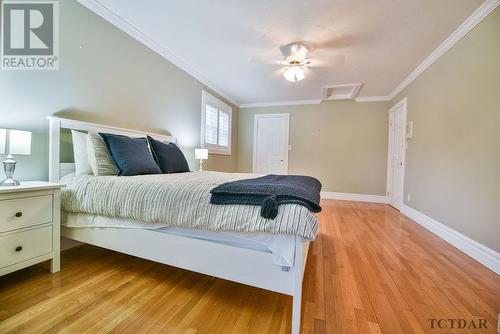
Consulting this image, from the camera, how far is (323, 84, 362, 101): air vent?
4.09 m

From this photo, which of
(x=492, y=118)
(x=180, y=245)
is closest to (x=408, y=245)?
(x=492, y=118)

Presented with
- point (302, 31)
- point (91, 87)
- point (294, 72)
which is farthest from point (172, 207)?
point (294, 72)

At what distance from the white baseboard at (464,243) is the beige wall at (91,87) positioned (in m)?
3.78

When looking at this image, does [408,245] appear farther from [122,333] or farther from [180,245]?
[122,333]

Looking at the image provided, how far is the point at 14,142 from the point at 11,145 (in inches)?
1.0

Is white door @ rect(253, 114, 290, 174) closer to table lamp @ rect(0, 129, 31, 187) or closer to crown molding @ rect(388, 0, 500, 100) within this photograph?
crown molding @ rect(388, 0, 500, 100)

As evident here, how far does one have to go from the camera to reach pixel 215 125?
4516 millimetres

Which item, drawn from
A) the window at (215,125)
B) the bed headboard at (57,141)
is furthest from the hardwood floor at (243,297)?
the window at (215,125)

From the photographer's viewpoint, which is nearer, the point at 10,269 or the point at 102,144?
the point at 10,269

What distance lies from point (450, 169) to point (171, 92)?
3.79 meters

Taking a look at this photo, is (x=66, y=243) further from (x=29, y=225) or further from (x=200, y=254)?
(x=200, y=254)

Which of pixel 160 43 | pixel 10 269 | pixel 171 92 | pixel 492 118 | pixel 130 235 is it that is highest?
pixel 160 43

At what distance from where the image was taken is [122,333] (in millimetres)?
1053

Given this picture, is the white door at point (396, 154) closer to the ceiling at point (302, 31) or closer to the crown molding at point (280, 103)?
the ceiling at point (302, 31)
